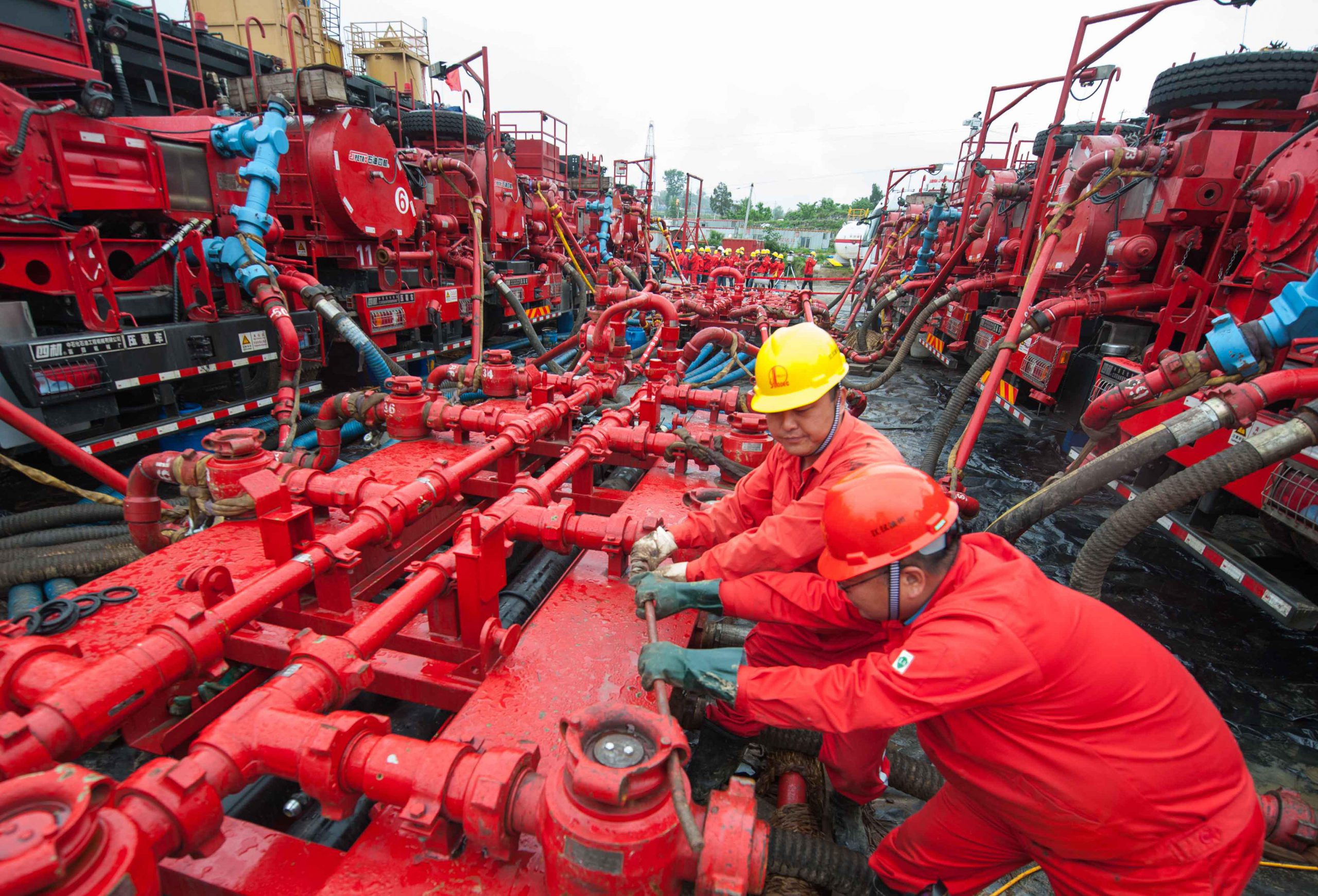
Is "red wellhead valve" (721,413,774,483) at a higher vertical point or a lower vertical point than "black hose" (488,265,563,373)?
lower

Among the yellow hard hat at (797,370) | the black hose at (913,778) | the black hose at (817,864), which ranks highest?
the yellow hard hat at (797,370)

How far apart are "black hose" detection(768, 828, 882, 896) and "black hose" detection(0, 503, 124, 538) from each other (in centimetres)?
381

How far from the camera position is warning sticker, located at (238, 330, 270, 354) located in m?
5.02

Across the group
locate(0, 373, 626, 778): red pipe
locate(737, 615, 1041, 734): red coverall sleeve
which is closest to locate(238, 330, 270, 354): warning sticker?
locate(0, 373, 626, 778): red pipe

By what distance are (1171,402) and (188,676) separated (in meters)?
4.96

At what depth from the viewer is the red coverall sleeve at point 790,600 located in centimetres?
198

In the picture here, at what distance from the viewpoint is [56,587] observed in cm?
294

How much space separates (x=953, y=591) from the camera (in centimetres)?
153

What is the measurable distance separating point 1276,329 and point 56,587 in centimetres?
586

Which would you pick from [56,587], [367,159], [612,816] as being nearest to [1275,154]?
[612,816]

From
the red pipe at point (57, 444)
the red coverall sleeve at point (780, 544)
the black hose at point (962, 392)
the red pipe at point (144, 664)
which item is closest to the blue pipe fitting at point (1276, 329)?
the black hose at point (962, 392)

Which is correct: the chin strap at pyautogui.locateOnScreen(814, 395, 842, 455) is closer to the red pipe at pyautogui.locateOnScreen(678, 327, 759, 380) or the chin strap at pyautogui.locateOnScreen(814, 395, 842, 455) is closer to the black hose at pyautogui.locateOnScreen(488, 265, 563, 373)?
the red pipe at pyautogui.locateOnScreen(678, 327, 759, 380)

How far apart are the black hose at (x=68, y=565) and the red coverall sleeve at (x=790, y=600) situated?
3.03 meters

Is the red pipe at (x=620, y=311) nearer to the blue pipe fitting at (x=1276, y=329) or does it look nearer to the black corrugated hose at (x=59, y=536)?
the black corrugated hose at (x=59, y=536)
